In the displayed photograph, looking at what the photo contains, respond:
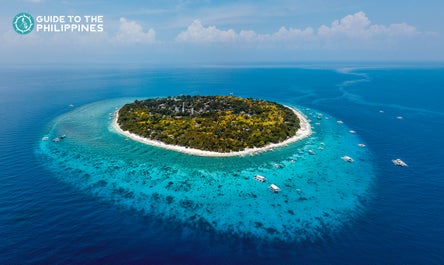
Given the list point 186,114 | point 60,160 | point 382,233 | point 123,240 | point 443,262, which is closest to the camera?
point 443,262

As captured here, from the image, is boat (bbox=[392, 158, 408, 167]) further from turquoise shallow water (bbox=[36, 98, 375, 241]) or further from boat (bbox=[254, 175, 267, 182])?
boat (bbox=[254, 175, 267, 182])

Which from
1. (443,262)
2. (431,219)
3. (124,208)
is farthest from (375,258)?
(124,208)

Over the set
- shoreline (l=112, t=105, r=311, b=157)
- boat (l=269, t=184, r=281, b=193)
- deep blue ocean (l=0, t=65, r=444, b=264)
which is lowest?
deep blue ocean (l=0, t=65, r=444, b=264)

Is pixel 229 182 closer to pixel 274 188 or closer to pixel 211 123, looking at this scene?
pixel 274 188

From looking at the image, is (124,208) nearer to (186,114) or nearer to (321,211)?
(321,211)

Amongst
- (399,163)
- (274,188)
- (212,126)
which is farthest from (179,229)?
(399,163)

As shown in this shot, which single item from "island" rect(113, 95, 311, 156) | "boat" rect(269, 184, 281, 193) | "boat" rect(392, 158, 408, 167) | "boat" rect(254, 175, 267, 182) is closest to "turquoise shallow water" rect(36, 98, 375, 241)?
"boat" rect(269, 184, 281, 193)

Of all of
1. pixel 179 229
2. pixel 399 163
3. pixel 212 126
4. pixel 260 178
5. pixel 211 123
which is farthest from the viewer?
pixel 211 123
